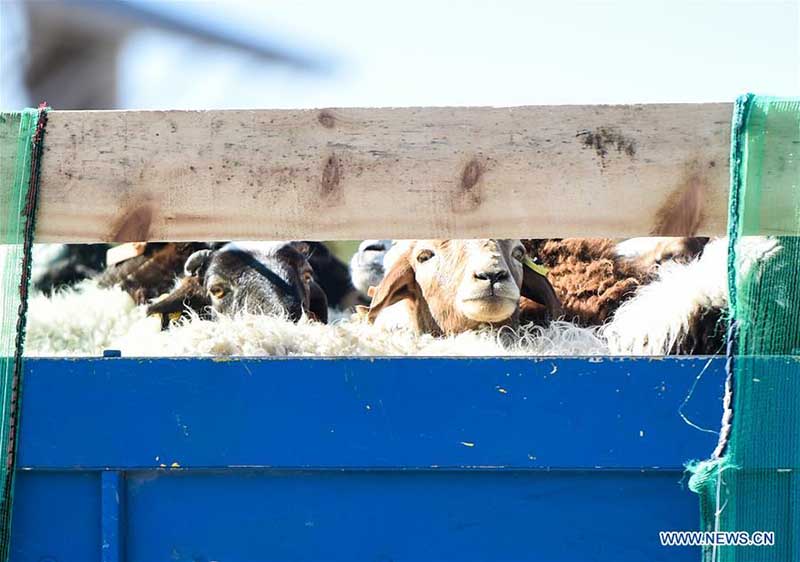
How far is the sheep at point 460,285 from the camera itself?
3791 mm

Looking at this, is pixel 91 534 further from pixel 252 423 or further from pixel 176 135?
pixel 176 135

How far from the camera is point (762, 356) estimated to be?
6.70 ft

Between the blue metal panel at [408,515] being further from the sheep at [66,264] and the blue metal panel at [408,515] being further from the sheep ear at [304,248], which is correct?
the sheep at [66,264]

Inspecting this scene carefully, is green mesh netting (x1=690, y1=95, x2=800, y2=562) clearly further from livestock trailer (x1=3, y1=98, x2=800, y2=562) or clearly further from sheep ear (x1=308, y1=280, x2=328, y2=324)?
sheep ear (x1=308, y1=280, x2=328, y2=324)

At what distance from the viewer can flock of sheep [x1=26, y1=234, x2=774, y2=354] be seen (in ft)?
11.2

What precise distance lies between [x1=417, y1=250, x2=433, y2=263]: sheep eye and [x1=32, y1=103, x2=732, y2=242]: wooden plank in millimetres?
2217

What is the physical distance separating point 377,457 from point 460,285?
80.7 inches

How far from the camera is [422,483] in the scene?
2084 millimetres

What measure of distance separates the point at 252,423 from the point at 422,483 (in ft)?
1.19

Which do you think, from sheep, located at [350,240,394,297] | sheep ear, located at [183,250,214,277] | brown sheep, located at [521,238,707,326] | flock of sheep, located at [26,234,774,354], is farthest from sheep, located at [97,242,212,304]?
brown sheep, located at [521,238,707,326]

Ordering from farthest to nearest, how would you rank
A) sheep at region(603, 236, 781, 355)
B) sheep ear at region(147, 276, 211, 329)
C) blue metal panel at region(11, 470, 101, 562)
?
sheep ear at region(147, 276, 211, 329) → sheep at region(603, 236, 781, 355) → blue metal panel at region(11, 470, 101, 562)

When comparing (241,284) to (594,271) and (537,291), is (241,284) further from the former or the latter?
(594,271)

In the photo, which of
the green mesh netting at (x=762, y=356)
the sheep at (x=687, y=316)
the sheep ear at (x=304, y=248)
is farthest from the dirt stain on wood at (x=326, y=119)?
the sheep ear at (x=304, y=248)

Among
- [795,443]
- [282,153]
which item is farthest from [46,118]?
[795,443]
